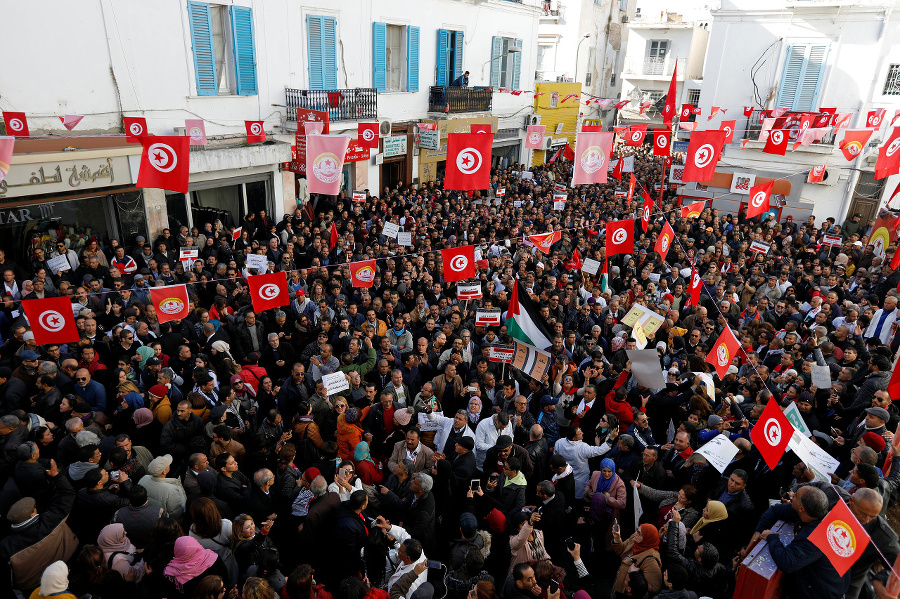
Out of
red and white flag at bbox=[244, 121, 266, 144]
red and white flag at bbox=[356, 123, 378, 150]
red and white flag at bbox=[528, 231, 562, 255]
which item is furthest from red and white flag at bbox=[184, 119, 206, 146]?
red and white flag at bbox=[528, 231, 562, 255]

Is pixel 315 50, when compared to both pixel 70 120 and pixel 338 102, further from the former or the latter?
pixel 70 120

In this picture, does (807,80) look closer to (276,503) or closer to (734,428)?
(734,428)

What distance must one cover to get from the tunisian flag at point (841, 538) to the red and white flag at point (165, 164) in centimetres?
836

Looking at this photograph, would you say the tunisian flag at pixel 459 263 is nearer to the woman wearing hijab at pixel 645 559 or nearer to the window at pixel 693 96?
the woman wearing hijab at pixel 645 559

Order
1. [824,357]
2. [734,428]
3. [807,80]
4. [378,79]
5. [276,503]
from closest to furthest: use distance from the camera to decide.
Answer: [276,503] < [734,428] < [824,357] < [378,79] < [807,80]

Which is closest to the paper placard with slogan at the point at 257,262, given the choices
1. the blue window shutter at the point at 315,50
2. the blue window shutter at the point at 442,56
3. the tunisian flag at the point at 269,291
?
the tunisian flag at the point at 269,291

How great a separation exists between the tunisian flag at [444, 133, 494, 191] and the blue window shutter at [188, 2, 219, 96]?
7.46 metres

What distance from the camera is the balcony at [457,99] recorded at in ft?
68.7

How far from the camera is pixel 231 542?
188 inches

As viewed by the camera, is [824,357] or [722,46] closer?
[824,357]

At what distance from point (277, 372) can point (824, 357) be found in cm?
812

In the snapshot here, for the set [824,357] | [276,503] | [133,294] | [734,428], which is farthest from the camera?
[133,294]

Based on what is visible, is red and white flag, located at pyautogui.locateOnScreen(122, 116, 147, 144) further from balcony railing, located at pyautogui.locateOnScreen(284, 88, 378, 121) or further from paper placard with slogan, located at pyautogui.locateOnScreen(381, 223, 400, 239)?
paper placard with slogan, located at pyautogui.locateOnScreen(381, 223, 400, 239)

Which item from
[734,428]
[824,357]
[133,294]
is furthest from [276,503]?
[824,357]
